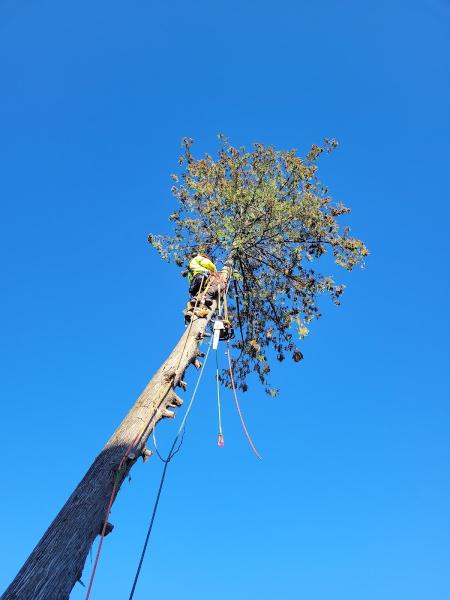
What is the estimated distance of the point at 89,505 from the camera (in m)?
4.01

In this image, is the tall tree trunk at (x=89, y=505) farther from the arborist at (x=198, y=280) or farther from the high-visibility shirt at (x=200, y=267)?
the high-visibility shirt at (x=200, y=267)

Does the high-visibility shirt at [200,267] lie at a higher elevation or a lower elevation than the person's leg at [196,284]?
higher

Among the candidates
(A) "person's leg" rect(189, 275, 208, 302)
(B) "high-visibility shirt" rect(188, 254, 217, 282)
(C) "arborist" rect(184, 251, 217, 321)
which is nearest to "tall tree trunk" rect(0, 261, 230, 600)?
(C) "arborist" rect(184, 251, 217, 321)

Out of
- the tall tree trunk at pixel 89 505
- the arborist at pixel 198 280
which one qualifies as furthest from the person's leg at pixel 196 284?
the tall tree trunk at pixel 89 505

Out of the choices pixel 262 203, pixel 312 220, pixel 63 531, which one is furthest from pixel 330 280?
pixel 63 531

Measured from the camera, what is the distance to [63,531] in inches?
148

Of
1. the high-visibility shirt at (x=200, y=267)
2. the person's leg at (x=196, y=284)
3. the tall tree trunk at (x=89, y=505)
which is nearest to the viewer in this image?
the tall tree trunk at (x=89, y=505)

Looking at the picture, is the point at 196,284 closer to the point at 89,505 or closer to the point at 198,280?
the point at 198,280

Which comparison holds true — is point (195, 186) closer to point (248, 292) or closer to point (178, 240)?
point (178, 240)

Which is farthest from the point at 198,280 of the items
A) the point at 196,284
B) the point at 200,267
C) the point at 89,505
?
the point at 89,505

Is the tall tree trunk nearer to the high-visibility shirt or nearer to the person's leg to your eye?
the person's leg

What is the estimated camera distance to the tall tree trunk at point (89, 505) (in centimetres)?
338

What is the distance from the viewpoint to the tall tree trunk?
133 inches

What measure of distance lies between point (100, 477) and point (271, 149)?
27.6ft
